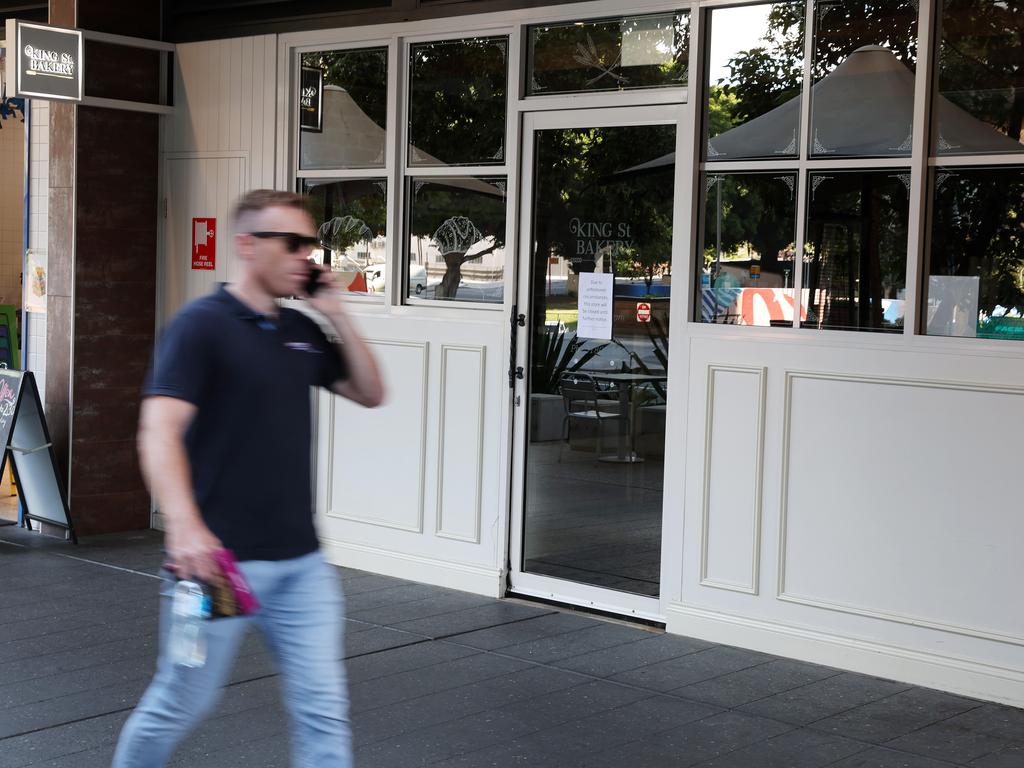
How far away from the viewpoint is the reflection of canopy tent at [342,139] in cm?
777

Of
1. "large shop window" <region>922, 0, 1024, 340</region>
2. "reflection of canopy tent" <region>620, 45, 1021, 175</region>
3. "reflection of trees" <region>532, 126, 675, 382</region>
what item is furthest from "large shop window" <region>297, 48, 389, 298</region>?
"large shop window" <region>922, 0, 1024, 340</region>

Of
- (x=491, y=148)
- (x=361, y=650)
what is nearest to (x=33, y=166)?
(x=491, y=148)

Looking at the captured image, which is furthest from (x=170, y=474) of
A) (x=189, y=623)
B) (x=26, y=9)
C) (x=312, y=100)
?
(x=26, y=9)

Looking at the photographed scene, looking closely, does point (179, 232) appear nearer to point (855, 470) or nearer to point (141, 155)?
point (141, 155)

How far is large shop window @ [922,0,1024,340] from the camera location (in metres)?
5.44

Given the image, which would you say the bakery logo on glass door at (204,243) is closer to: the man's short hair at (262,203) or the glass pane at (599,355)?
the glass pane at (599,355)

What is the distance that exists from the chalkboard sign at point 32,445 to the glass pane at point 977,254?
5.48 metres

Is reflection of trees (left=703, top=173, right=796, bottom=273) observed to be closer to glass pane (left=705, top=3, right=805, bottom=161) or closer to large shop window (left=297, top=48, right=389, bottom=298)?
glass pane (left=705, top=3, right=805, bottom=161)

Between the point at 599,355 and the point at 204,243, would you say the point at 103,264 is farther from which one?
the point at 599,355

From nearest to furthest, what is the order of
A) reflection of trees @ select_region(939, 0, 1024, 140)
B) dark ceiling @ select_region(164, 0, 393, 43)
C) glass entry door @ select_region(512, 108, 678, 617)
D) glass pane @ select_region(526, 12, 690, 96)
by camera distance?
reflection of trees @ select_region(939, 0, 1024, 140) → glass pane @ select_region(526, 12, 690, 96) → glass entry door @ select_region(512, 108, 678, 617) → dark ceiling @ select_region(164, 0, 393, 43)

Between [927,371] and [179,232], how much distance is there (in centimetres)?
517

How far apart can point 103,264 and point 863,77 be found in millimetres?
5059

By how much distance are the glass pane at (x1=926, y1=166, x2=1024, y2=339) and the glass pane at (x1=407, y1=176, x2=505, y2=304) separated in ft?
7.89

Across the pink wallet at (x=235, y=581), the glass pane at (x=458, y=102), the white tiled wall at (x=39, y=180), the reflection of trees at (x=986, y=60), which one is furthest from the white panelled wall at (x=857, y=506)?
the white tiled wall at (x=39, y=180)
